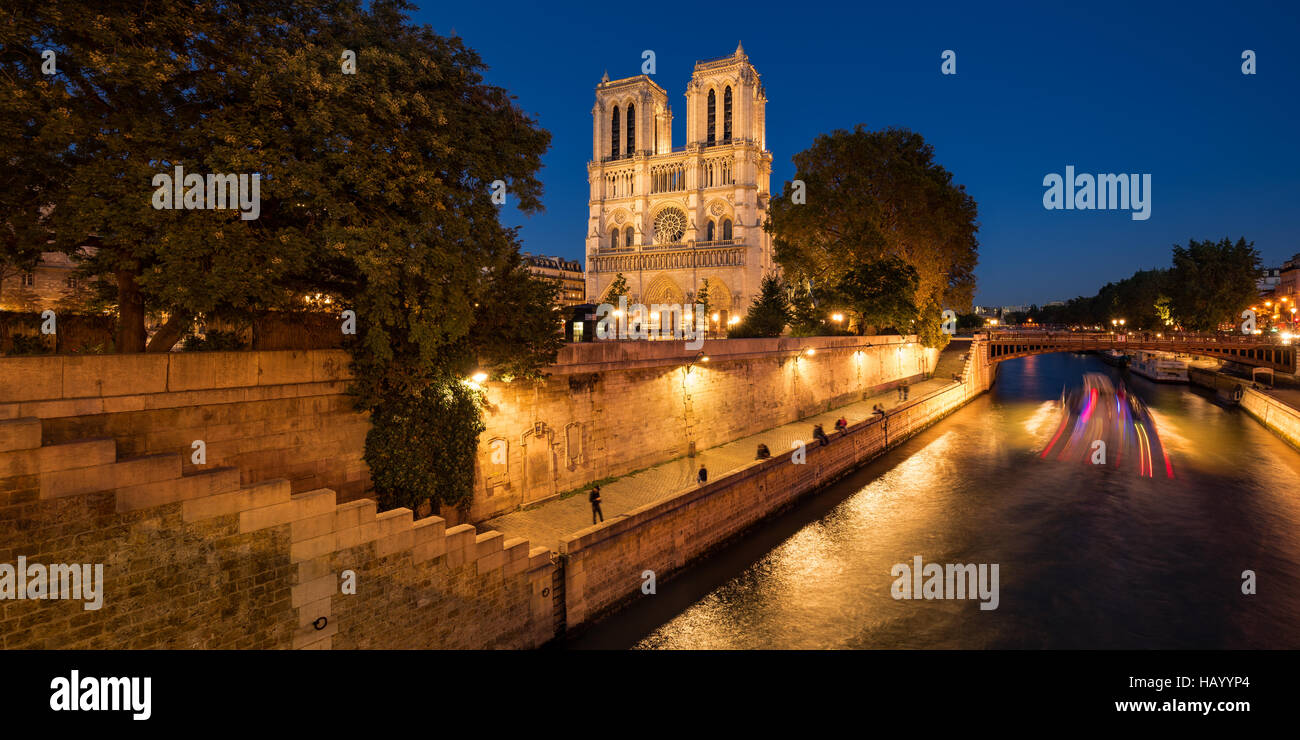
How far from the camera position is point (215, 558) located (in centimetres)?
694

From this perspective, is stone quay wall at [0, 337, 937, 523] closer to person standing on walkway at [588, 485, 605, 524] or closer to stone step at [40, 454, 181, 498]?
stone step at [40, 454, 181, 498]

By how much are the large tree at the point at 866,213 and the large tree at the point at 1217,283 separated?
114 ft

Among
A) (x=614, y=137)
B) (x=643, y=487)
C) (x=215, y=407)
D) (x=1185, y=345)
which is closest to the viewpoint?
(x=215, y=407)

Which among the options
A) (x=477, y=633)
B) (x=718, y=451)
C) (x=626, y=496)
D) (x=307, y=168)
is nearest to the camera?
(x=307, y=168)

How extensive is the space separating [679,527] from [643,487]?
2.68 m

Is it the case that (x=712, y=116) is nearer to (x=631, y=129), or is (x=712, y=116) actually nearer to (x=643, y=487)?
(x=631, y=129)

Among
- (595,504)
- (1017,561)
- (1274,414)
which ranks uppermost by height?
(1274,414)

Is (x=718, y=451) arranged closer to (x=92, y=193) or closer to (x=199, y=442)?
(x=199, y=442)

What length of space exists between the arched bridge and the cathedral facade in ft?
93.7

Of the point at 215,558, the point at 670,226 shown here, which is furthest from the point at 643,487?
the point at 670,226

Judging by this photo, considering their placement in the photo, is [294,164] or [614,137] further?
[614,137]
